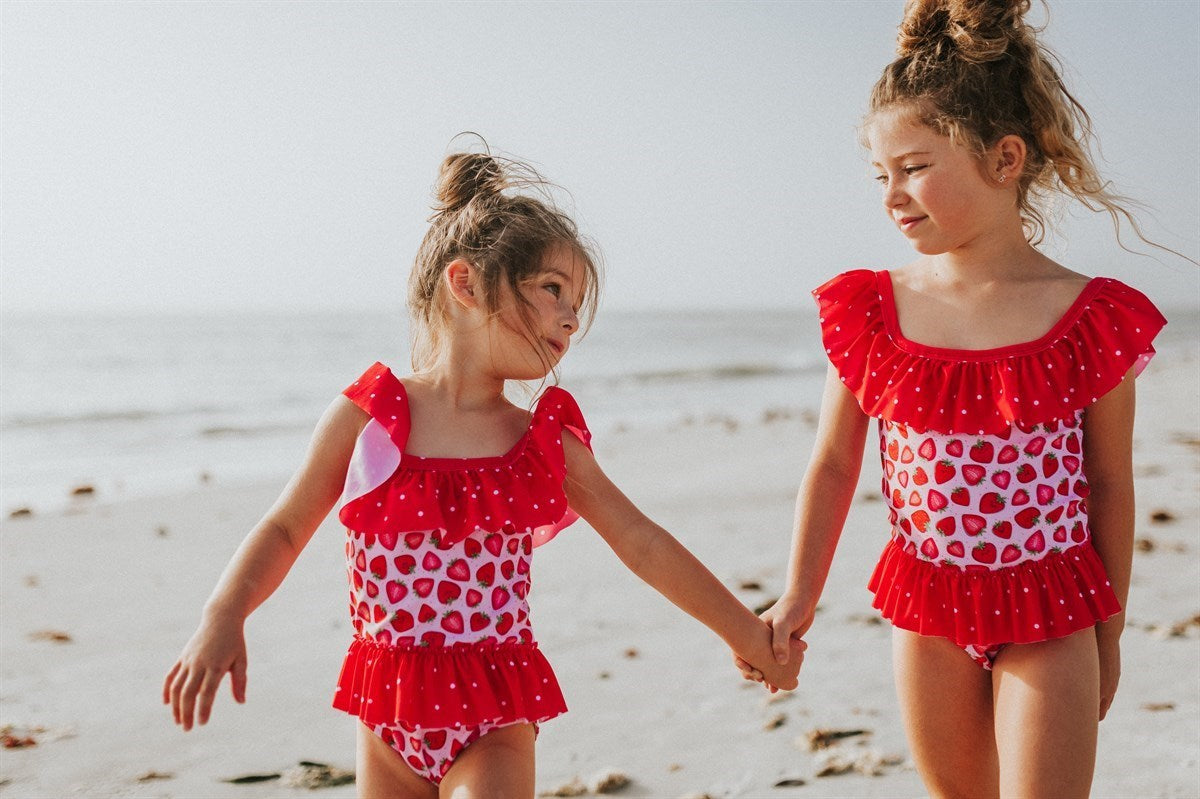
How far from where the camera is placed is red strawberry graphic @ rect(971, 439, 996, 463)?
2.66 m

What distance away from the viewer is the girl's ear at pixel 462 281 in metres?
2.71

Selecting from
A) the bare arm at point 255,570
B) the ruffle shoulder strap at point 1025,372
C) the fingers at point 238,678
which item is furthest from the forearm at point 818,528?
the fingers at point 238,678

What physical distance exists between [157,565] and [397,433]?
179 inches

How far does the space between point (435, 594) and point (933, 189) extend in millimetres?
1500

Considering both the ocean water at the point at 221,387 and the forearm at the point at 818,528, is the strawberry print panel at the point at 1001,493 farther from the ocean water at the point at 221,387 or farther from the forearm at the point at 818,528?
the ocean water at the point at 221,387

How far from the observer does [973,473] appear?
8.79 feet

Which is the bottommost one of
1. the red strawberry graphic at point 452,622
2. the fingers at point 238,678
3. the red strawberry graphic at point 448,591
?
the fingers at point 238,678

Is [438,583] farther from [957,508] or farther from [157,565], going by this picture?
[157,565]

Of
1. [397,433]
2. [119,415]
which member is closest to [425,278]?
[397,433]

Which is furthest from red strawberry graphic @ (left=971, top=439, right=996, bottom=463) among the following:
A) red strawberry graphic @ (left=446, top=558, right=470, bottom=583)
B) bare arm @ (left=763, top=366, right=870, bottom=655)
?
red strawberry graphic @ (left=446, top=558, right=470, bottom=583)

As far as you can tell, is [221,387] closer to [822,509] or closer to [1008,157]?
[822,509]

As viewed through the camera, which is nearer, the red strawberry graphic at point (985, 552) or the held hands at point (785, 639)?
the red strawberry graphic at point (985, 552)

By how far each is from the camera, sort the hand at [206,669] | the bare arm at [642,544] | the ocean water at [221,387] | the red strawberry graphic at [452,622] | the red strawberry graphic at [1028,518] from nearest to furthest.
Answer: the hand at [206,669] < the red strawberry graphic at [452,622] < the red strawberry graphic at [1028,518] < the bare arm at [642,544] < the ocean water at [221,387]

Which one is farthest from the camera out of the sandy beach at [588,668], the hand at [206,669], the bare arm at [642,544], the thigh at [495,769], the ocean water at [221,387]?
the ocean water at [221,387]
